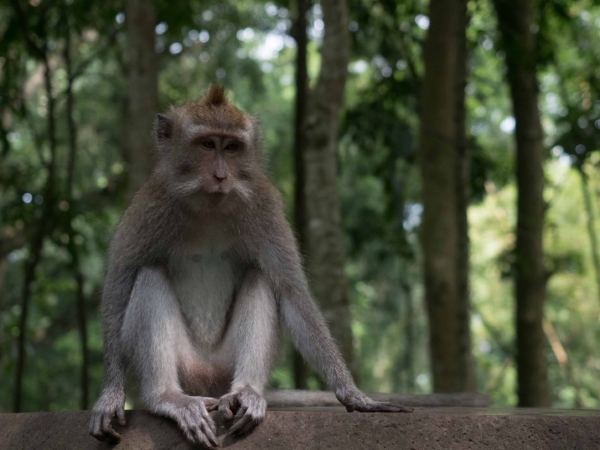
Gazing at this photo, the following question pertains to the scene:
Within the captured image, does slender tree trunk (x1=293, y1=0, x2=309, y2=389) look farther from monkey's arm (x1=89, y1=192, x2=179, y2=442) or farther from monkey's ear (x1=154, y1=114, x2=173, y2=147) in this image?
monkey's arm (x1=89, y1=192, x2=179, y2=442)

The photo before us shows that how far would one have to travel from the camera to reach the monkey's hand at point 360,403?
394 cm

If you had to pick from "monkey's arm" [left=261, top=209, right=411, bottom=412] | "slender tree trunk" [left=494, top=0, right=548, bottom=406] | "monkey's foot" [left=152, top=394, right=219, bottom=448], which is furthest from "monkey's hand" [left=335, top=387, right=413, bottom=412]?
"slender tree trunk" [left=494, top=0, right=548, bottom=406]

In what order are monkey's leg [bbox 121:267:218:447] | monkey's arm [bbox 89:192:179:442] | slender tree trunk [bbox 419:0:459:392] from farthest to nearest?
slender tree trunk [bbox 419:0:459:392] < monkey's arm [bbox 89:192:179:442] < monkey's leg [bbox 121:267:218:447]

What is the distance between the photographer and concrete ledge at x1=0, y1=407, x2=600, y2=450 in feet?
11.7

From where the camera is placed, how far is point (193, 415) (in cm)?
391

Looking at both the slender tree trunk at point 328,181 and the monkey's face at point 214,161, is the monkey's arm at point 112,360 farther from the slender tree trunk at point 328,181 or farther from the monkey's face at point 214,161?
the slender tree trunk at point 328,181

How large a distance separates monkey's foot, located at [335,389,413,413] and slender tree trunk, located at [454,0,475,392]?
13.5 feet

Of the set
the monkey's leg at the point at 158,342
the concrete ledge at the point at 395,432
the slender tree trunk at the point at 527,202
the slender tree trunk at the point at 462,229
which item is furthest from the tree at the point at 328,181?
the slender tree trunk at the point at 527,202

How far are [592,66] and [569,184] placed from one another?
1588 centimetres

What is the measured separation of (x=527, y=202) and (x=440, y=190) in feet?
7.74

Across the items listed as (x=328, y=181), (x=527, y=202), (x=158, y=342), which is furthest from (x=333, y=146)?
(x=527, y=202)

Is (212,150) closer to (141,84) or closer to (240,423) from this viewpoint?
(240,423)

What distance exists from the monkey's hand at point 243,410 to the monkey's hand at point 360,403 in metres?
0.46

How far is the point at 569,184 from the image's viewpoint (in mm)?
25766
